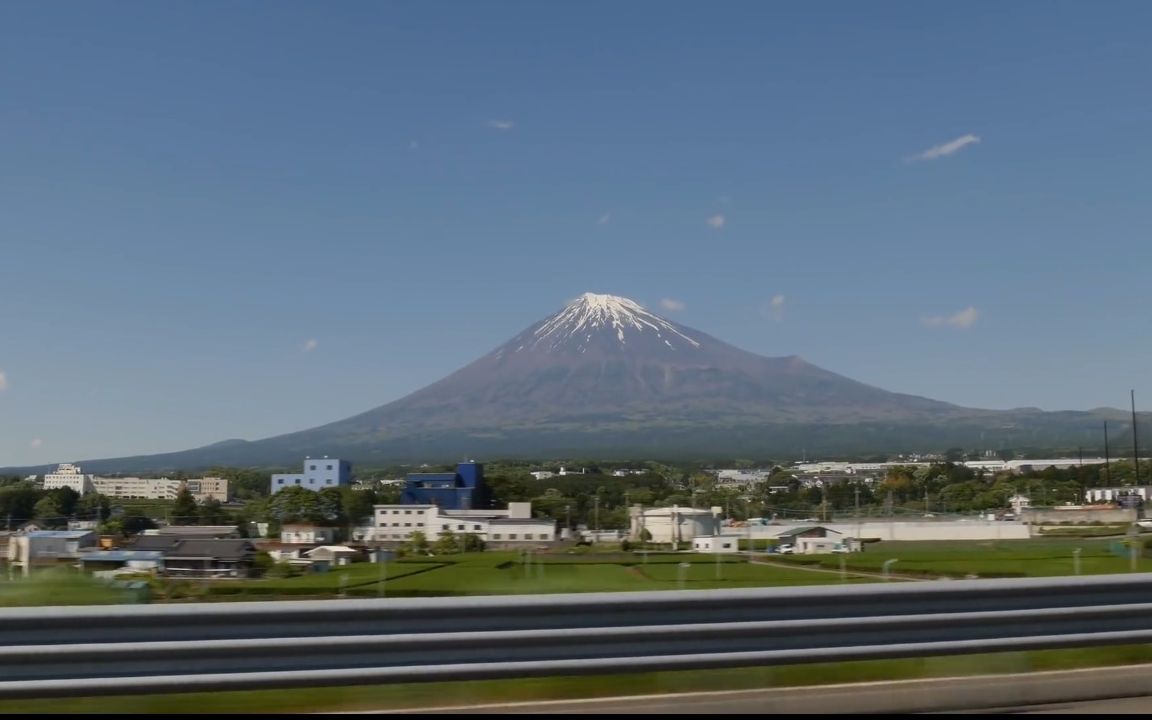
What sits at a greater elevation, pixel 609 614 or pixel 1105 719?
pixel 609 614

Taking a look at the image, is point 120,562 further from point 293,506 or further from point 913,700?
point 293,506

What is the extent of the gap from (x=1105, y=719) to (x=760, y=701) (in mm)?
1956

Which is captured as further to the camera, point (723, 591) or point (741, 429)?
point (741, 429)

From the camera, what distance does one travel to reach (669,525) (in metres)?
17.5

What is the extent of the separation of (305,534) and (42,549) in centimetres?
304

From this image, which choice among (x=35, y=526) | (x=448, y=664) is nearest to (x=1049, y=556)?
(x=448, y=664)

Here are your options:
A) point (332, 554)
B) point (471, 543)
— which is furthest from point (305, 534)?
point (471, 543)

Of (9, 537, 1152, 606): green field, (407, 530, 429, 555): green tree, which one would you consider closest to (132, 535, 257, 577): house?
(9, 537, 1152, 606): green field

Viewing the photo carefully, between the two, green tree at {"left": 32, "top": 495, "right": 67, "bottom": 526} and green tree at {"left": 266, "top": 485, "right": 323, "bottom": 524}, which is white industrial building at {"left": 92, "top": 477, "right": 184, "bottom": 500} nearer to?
green tree at {"left": 266, "top": 485, "right": 323, "bottom": 524}

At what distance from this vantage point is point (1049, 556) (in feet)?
39.1

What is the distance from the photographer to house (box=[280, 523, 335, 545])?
11626 millimetres

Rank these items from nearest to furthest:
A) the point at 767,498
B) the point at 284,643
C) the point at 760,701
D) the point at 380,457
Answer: the point at 284,643 < the point at 760,701 < the point at 767,498 < the point at 380,457

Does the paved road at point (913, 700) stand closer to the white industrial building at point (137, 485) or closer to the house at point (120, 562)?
the house at point (120, 562)

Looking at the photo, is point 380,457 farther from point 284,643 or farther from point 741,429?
point 284,643
